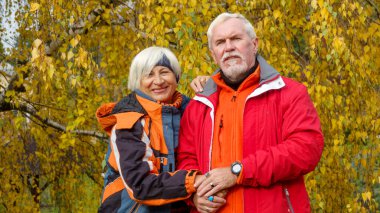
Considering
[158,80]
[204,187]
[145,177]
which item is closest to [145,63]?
[158,80]

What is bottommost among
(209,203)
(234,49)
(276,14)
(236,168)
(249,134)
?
(209,203)

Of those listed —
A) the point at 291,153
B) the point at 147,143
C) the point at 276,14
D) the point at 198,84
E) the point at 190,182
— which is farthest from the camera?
the point at 276,14

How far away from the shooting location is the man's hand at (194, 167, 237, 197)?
2.00 metres

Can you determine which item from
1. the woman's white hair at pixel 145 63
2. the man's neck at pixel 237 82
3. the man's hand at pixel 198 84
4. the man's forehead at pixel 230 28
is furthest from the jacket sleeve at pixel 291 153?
the woman's white hair at pixel 145 63

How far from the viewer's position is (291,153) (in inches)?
76.6

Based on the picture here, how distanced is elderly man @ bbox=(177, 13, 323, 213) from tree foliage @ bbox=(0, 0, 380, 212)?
926 mm

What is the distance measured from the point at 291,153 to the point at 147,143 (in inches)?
21.6

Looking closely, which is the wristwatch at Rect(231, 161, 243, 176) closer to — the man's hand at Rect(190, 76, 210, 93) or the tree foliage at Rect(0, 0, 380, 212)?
the man's hand at Rect(190, 76, 210, 93)

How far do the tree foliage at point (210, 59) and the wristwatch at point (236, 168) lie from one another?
116 centimetres

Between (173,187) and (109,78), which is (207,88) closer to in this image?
(173,187)

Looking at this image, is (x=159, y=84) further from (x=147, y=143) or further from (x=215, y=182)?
(x=215, y=182)

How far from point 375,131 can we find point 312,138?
71.4 inches

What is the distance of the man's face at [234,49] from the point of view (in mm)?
2123

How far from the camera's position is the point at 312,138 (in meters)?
1.98
